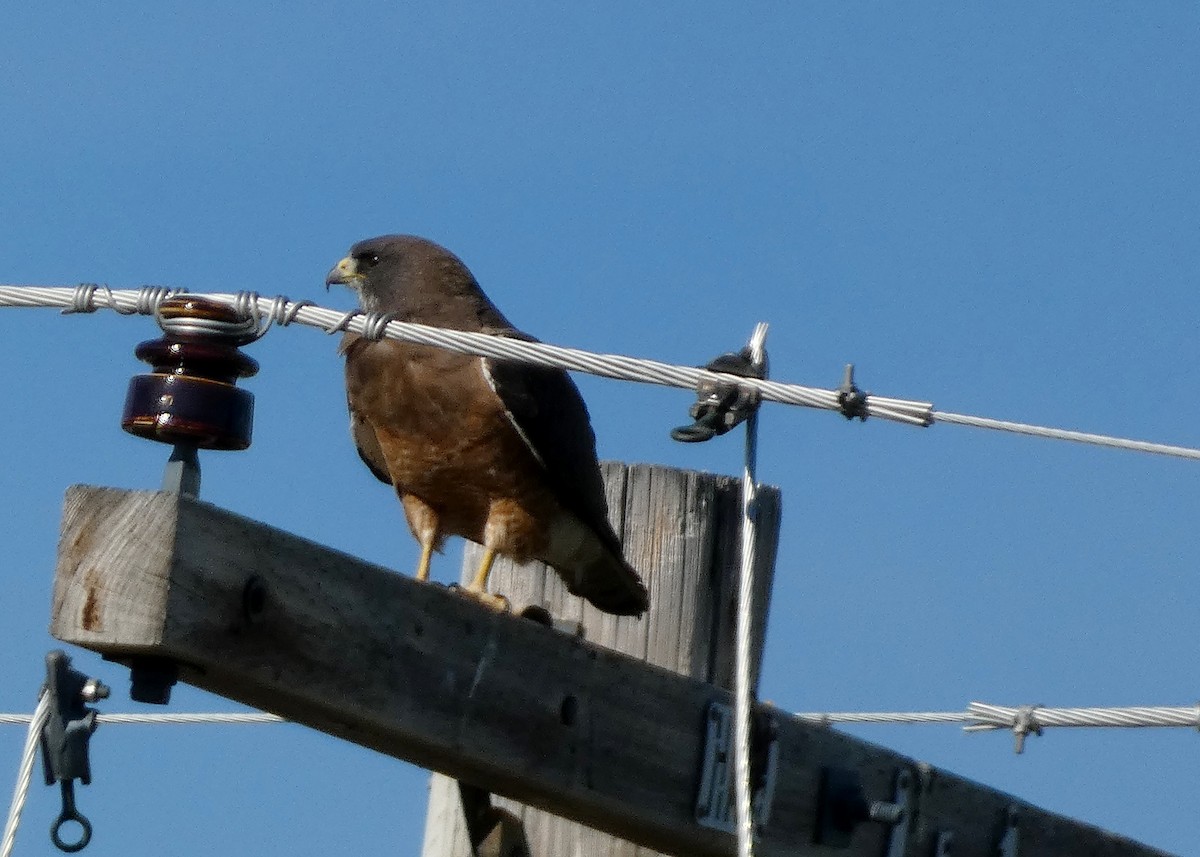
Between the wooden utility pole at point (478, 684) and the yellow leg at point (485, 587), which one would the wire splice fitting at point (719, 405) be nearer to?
the wooden utility pole at point (478, 684)

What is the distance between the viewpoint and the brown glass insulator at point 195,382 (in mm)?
2824

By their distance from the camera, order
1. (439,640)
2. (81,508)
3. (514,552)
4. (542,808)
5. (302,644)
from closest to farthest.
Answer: (81,508) → (302,644) → (439,640) → (542,808) → (514,552)

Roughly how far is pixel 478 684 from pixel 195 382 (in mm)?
743

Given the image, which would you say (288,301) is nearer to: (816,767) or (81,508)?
(81,508)

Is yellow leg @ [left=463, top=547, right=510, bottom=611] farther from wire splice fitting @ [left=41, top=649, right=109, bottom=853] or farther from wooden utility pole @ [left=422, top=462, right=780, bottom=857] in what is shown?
wire splice fitting @ [left=41, top=649, right=109, bottom=853]

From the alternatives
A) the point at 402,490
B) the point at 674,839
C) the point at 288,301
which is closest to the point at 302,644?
the point at 288,301

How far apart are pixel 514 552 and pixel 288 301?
1928 millimetres

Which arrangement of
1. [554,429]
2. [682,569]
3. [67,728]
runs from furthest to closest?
1. [554,429]
2. [682,569]
3. [67,728]

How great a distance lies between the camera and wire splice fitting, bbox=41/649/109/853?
111 inches

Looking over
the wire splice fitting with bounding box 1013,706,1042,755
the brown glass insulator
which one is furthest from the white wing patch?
the brown glass insulator

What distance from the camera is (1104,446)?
317cm

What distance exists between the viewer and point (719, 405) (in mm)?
3195

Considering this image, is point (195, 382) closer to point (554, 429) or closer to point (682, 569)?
point (682, 569)

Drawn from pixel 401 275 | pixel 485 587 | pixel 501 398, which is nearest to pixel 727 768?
pixel 485 587
